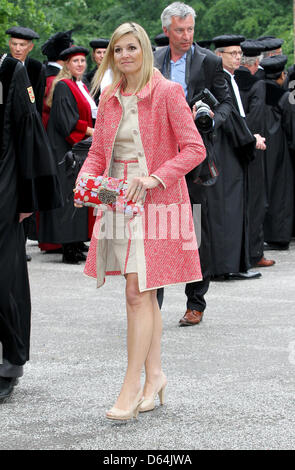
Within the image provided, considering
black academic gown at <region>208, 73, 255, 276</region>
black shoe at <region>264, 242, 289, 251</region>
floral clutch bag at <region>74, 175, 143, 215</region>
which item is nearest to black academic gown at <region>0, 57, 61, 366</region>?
floral clutch bag at <region>74, 175, 143, 215</region>

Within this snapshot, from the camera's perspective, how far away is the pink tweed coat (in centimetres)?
510

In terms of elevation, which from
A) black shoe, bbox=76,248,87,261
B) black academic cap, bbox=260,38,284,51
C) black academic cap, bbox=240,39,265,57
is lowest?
black shoe, bbox=76,248,87,261

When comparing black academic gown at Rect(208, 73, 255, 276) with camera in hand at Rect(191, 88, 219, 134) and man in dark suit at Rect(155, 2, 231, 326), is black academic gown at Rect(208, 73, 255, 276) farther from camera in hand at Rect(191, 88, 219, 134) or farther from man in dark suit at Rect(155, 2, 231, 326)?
camera in hand at Rect(191, 88, 219, 134)

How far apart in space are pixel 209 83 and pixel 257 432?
332 centimetres

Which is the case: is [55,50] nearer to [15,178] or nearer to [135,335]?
[15,178]

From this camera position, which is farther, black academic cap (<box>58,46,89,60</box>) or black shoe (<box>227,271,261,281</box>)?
black academic cap (<box>58,46,89,60</box>)

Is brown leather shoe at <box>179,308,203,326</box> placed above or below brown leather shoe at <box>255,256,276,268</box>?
above

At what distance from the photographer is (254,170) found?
11422mm

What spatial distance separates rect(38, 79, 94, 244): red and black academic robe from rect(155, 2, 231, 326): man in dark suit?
388 centimetres

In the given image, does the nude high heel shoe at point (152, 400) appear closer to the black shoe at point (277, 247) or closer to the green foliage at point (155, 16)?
the black shoe at point (277, 247)

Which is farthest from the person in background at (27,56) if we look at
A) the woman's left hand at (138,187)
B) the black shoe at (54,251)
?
the woman's left hand at (138,187)

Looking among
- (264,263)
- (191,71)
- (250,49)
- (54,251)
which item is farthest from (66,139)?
(191,71)

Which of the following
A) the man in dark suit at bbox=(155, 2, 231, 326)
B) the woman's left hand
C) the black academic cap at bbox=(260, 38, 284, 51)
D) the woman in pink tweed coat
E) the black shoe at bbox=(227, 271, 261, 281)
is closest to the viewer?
the woman's left hand
